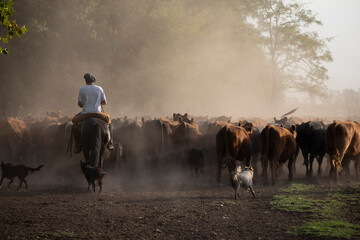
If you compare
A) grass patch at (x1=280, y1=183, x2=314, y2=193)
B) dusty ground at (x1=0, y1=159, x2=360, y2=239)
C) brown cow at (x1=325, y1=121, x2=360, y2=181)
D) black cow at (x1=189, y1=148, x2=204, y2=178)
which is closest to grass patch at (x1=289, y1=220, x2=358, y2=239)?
dusty ground at (x1=0, y1=159, x2=360, y2=239)

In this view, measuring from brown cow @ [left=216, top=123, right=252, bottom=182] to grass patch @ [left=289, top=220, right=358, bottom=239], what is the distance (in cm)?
536

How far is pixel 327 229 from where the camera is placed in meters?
6.95

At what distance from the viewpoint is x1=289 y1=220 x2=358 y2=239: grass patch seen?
21.9 feet

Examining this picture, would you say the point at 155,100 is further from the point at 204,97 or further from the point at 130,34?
the point at 204,97

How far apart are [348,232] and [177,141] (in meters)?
9.53

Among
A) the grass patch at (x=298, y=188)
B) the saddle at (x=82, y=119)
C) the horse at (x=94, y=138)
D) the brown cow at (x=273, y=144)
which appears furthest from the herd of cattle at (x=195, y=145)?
the horse at (x=94, y=138)

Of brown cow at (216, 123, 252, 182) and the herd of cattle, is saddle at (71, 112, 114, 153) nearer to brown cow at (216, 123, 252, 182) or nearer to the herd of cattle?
the herd of cattle

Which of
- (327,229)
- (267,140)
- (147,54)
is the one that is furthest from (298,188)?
(147,54)

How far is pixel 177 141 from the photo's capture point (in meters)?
15.8

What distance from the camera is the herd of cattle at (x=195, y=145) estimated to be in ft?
42.2

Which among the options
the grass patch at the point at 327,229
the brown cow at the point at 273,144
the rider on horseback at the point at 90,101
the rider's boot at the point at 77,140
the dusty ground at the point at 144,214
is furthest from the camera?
the brown cow at the point at 273,144

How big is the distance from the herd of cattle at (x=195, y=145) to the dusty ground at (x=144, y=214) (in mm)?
1602

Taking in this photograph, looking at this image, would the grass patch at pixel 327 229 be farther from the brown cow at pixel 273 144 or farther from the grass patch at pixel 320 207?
the brown cow at pixel 273 144

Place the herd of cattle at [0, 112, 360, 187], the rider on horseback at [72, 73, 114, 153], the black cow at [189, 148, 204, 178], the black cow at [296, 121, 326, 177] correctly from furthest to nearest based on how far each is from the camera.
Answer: the black cow at [189, 148, 204, 178] → the black cow at [296, 121, 326, 177] → the herd of cattle at [0, 112, 360, 187] → the rider on horseback at [72, 73, 114, 153]
